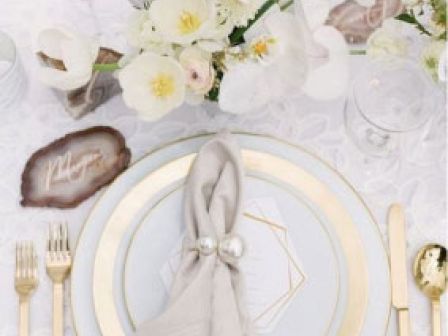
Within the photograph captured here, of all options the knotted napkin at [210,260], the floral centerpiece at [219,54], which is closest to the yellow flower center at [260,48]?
the floral centerpiece at [219,54]

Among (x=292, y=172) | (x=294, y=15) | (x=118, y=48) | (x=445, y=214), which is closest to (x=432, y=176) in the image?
(x=445, y=214)

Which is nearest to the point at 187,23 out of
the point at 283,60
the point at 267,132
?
the point at 283,60

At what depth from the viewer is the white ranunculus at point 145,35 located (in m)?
0.79

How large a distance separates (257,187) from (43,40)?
308mm

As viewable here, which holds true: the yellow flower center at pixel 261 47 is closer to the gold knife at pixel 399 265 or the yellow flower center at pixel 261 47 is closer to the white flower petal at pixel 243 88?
the white flower petal at pixel 243 88

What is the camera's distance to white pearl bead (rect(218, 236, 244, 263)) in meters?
0.85

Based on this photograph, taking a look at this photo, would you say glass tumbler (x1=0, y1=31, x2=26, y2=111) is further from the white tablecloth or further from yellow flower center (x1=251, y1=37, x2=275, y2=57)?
yellow flower center (x1=251, y1=37, x2=275, y2=57)

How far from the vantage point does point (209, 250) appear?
853 mm

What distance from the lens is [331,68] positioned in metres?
0.84

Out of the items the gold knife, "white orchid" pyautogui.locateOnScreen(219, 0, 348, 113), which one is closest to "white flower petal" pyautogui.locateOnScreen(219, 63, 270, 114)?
"white orchid" pyautogui.locateOnScreen(219, 0, 348, 113)

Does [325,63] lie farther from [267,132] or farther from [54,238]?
[54,238]

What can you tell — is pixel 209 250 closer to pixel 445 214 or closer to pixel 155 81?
pixel 155 81

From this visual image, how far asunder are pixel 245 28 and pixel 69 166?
29 centimetres

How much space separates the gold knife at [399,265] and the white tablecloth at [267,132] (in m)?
0.01
